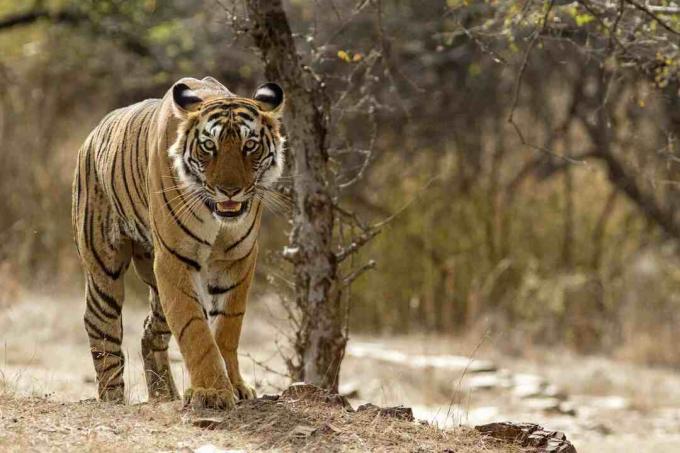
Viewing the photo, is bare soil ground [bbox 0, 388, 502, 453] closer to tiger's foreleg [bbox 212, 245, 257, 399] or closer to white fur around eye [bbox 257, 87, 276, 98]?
tiger's foreleg [bbox 212, 245, 257, 399]

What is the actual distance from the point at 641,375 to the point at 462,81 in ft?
16.6

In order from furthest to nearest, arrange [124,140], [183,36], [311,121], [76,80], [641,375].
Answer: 1. [76,80]
2. [183,36]
3. [641,375]
4. [311,121]
5. [124,140]

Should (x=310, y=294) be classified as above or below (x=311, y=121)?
below

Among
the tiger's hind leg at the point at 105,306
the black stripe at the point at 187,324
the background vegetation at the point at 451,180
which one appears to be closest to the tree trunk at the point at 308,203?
the tiger's hind leg at the point at 105,306

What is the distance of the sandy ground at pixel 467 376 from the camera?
11.0m

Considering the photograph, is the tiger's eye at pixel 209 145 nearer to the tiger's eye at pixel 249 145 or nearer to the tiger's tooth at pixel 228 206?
the tiger's eye at pixel 249 145

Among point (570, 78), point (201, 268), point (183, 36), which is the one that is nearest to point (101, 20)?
point (183, 36)

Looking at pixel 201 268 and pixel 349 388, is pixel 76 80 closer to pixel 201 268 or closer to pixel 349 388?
pixel 349 388

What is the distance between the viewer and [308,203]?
7125 mm

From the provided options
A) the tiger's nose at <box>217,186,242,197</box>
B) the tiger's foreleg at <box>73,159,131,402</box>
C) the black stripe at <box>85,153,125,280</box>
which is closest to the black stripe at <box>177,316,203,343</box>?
the tiger's nose at <box>217,186,242,197</box>

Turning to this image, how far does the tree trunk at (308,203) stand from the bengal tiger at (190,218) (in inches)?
37.6

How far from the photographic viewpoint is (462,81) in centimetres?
1630

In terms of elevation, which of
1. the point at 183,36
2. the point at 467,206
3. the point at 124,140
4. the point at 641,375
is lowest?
the point at 641,375

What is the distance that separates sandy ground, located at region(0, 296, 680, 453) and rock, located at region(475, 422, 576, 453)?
448 cm
